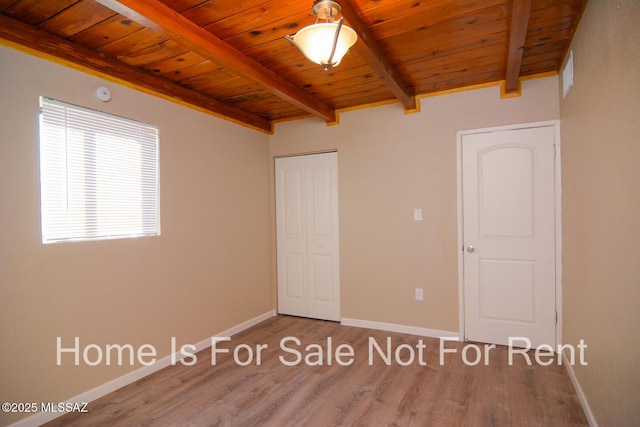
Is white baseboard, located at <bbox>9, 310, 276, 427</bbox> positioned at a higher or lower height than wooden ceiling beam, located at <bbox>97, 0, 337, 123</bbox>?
lower

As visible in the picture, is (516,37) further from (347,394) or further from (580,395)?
(347,394)

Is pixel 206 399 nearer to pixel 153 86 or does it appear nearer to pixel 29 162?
pixel 29 162

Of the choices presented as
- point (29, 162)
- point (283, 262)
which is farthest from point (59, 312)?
point (283, 262)

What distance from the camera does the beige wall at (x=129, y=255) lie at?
6.41 ft

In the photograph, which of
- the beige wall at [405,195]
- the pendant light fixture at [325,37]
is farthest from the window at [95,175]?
the beige wall at [405,195]

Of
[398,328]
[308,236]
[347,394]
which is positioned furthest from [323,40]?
[398,328]

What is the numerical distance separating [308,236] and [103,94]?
246cm

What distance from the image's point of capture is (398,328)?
11.4 feet

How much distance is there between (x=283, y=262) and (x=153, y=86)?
241cm

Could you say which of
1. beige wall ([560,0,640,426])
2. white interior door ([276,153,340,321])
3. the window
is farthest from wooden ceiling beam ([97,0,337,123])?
beige wall ([560,0,640,426])

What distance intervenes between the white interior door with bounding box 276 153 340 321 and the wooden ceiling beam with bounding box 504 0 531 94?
6.01 ft

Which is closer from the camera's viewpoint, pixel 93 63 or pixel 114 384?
pixel 93 63

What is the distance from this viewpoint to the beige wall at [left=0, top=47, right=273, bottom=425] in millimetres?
1953

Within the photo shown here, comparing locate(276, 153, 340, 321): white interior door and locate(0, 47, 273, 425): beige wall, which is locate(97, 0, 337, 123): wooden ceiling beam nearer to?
locate(0, 47, 273, 425): beige wall
